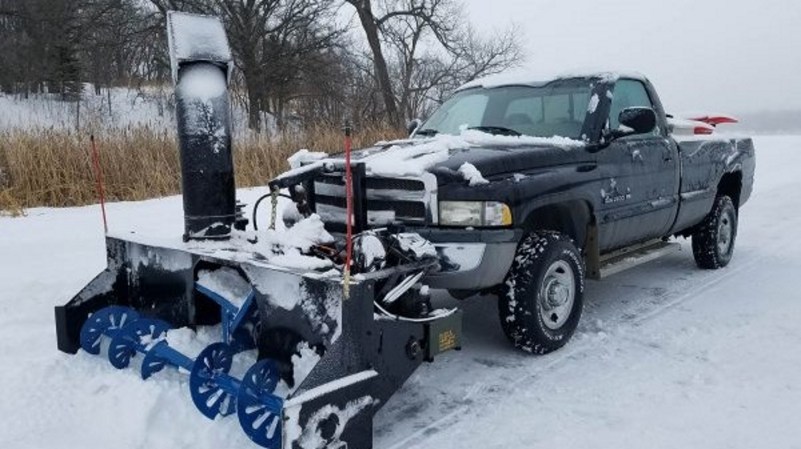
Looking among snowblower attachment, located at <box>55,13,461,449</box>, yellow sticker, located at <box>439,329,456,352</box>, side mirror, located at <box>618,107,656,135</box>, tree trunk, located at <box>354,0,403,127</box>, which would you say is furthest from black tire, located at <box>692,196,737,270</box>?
tree trunk, located at <box>354,0,403,127</box>

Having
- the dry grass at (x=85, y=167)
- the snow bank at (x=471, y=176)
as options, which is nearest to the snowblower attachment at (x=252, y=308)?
the snow bank at (x=471, y=176)

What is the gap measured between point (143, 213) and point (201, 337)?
5150 mm

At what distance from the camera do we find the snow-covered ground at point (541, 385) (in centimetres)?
329

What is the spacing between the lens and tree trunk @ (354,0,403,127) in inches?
1069

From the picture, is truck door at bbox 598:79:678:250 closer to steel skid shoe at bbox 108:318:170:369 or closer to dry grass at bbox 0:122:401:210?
steel skid shoe at bbox 108:318:170:369

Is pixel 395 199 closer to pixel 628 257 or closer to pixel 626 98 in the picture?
pixel 628 257

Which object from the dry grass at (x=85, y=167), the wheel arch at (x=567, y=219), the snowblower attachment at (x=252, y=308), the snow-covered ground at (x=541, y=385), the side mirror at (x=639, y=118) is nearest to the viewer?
the snowblower attachment at (x=252, y=308)

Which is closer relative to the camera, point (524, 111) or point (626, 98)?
point (524, 111)

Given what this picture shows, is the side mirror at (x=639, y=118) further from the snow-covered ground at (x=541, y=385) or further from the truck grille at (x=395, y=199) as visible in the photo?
the truck grille at (x=395, y=199)

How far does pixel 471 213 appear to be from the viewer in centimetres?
393

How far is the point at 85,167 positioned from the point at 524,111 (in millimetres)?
6986

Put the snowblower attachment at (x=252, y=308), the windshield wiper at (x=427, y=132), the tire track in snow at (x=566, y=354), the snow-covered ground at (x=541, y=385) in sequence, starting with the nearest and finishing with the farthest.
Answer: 1. the snowblower attachment at (x=252, y=308)
2. the snow-covered ground at (x=541, y=385)
3. the tire track in snow at (x=566, y=354)
4. the windshield wiper at (x=427, y=132)

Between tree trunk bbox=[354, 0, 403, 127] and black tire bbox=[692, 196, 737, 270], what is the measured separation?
65.9 feet

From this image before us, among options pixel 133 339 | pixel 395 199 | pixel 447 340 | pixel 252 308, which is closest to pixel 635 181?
pixel 395 199
